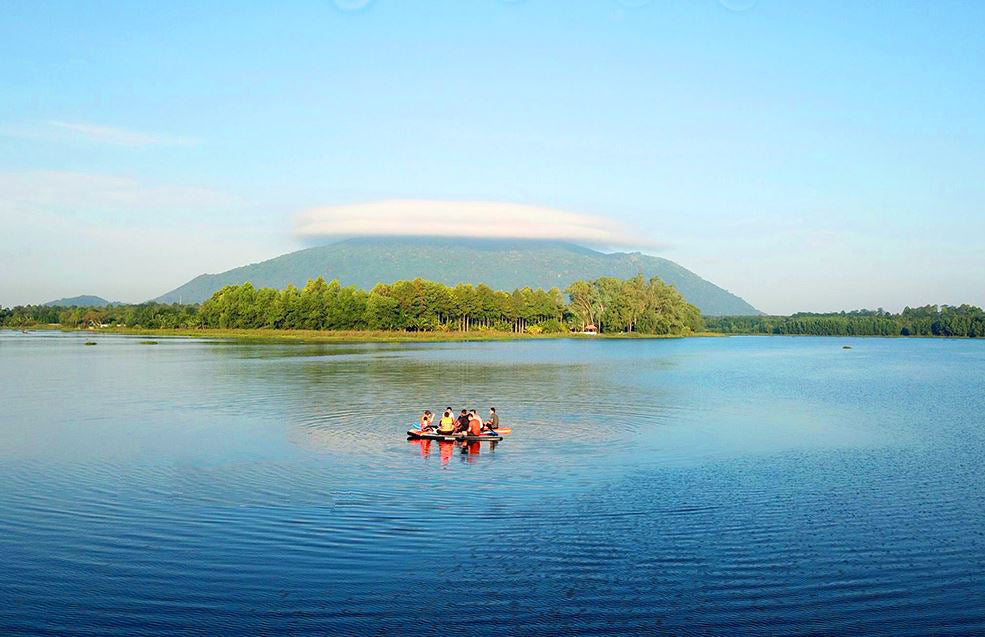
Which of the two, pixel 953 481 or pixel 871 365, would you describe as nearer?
pixel 953 481

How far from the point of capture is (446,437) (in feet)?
107

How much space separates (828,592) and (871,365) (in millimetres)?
95647

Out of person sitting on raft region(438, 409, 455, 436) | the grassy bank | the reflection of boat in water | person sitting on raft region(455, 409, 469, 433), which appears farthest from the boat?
the grassy bank

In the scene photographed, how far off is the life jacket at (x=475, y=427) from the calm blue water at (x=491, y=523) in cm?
142

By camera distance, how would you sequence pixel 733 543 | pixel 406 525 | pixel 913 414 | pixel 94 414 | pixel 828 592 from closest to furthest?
pixel 828 592, pixel 733 543, pixel 406 525, pixel 94 414, pixel 913 414

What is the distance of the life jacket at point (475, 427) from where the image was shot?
3297cm

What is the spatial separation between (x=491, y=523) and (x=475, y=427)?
13142 millimetres

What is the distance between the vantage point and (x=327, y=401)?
158 ft

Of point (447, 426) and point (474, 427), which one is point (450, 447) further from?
point (474, 427)

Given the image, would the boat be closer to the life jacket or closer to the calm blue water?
the life jacket

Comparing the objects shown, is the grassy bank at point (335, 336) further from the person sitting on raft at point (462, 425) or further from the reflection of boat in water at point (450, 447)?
the person sitting on raft at point (462, 425)

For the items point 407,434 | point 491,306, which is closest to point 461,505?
point 407,434

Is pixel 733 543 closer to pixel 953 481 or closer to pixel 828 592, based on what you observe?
pixel 828 592

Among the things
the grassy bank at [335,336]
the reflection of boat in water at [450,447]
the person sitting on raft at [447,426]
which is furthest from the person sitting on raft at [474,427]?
the grassy bank at [335,336]
